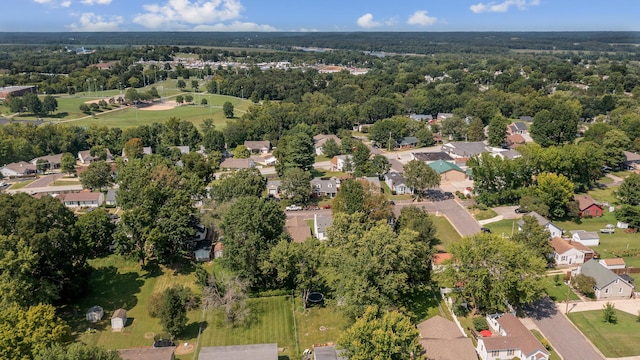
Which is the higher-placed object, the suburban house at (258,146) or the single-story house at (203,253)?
the suburban house at (258,146)

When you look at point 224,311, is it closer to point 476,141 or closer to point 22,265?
point 22,265

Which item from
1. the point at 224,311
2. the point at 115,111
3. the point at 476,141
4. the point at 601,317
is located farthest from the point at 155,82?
the point at 601,317

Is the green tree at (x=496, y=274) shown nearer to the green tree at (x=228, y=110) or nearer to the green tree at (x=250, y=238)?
the green tree at (x=250, y=238)

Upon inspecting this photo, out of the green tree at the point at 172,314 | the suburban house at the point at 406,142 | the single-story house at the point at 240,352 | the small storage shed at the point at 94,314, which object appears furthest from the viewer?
the suburban house at the point at 406,142

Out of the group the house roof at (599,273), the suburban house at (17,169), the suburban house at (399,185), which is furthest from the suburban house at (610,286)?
the suburban house at (17,169)

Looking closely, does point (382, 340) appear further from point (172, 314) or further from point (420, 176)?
point (420, 176)

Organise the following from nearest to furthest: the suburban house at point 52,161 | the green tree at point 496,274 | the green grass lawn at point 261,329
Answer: the green grass lawn at point 261,329 → the green tree at point 496,274 → the suburban house at point 52,161

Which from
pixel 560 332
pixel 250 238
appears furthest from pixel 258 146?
pixel 560 332
